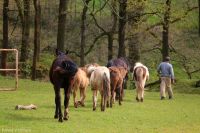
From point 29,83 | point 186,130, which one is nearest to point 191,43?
point 29,83

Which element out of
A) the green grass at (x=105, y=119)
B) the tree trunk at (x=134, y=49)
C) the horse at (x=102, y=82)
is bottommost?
the green grass at (x=105, y=119)

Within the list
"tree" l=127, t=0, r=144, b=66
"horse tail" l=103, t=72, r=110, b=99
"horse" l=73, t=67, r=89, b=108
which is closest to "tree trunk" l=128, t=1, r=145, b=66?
"tree" l=127, t=0, r=144, b=66

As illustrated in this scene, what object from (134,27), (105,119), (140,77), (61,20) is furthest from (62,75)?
(134,27)

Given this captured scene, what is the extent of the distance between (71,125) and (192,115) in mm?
6553

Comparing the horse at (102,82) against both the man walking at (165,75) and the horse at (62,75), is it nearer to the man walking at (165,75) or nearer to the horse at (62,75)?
the horse at (62,75)

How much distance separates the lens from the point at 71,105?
2341cm

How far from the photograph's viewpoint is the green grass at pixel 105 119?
16203 mm

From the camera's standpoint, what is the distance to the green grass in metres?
16.2

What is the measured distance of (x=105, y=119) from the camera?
18.8 meters

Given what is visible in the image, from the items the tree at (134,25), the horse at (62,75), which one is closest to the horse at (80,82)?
the horse at (62,75)

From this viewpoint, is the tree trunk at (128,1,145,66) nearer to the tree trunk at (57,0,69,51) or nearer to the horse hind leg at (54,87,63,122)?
the tree trunk at (57,0,69,51)

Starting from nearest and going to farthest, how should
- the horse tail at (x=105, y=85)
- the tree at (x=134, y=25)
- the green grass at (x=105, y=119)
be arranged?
the green grass at (x=105, y=119) → the horse tail at (x=105, y=85) → the tree at (x=134, y=25)

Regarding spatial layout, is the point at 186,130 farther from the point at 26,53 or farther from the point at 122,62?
the point at 26,53

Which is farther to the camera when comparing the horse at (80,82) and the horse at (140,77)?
the horse at (140,77)
